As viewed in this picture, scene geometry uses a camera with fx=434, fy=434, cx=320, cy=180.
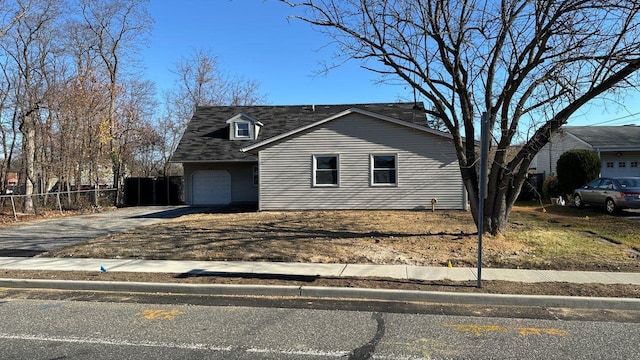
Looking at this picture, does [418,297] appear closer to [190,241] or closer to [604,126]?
[190,241]

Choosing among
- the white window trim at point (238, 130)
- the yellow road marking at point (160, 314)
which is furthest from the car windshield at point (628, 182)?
the white window trim at point (238, 130)

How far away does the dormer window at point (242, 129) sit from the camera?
81.4ft

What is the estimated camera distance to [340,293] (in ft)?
22.3

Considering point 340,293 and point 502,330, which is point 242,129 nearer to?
point 340,293

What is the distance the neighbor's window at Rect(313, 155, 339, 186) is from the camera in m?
18.7

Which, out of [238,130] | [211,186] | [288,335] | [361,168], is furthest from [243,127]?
[288,335]

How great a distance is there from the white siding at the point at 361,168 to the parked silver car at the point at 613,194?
5238mm

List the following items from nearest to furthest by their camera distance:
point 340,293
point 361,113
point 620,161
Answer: point 340,293
point 361,113
point 620,161

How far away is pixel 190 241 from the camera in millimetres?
11133

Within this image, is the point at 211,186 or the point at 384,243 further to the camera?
the point at 211,186

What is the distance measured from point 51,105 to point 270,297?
20472mm

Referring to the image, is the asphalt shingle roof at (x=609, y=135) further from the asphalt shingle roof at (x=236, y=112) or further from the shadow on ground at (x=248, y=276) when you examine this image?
the shadow on ground at (x=248, y=276)

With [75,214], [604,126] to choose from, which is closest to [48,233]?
[75,214]

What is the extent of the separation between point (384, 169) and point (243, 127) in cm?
998
